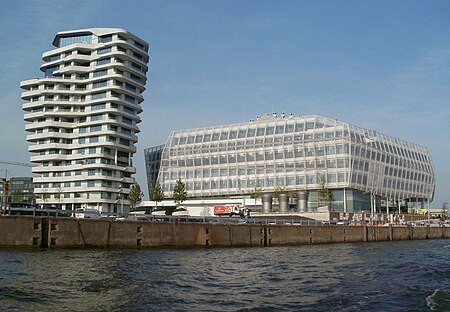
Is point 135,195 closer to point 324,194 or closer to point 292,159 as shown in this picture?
point 292,159

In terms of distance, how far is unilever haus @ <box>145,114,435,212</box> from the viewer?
137875mm

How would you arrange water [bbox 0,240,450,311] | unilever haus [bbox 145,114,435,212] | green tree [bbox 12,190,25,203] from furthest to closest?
1. green tree [bbox 12,190,25,203]
2. unilever haus [bbox 145,114,435,212]
3. water [bbox 0,240,450,311]

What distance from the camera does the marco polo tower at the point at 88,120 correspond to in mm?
142625

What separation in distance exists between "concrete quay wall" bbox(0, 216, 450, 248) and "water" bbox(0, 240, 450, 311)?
399 centimetres

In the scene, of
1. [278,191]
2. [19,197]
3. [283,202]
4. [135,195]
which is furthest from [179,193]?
[19,197]

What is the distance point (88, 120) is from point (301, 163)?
197 ft

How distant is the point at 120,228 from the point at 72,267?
21.5m

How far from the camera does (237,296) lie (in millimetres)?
30344

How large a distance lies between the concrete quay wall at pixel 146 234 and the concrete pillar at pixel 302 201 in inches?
1598

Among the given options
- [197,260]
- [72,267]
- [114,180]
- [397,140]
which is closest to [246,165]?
[114,180]

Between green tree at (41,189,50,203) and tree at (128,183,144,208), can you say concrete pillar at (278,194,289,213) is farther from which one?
green tree at (41,189,50,203)

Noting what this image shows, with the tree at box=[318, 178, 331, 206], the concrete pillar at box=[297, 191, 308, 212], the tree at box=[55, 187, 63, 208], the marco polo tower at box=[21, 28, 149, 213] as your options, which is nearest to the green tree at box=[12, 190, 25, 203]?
the marco polo tower at box=[21, 28, 149, 213]

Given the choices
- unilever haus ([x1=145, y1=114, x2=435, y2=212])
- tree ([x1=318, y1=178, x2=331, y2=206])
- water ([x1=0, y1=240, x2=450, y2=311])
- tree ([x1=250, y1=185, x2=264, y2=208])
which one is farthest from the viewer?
tree ([x1=250, y1=185, x2=264, y2=208])

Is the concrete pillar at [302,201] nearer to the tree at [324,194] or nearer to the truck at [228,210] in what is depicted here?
the tree at [324,194]
